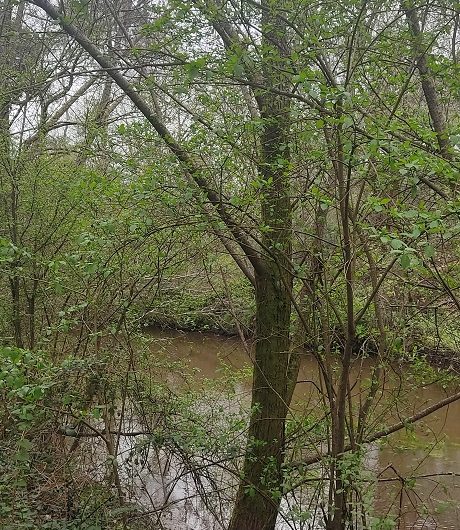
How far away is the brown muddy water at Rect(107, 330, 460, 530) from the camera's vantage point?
4.15 metres

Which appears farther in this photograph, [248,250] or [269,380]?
[269,380]

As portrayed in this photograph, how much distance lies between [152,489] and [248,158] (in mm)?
4314

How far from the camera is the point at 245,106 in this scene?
419cm

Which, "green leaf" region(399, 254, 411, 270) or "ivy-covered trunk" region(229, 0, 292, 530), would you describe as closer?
"green leaf" region(399, 254, 411, 270)

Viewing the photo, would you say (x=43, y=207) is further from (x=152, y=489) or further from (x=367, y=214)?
(x=367, y=214)

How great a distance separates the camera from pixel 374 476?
335cm

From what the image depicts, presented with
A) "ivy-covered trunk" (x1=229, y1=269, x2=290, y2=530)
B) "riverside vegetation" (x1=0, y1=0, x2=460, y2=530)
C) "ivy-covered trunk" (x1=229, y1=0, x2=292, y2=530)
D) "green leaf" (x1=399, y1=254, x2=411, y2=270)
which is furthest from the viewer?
"ivy-covered trunk" (x1=229, y1=269, x2=290, y2=530)

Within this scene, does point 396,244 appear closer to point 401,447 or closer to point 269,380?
point 401,447

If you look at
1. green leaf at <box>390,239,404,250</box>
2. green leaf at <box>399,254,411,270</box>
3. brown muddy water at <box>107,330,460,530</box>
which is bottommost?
brown muddy water at <box>107,330,460,530</box>

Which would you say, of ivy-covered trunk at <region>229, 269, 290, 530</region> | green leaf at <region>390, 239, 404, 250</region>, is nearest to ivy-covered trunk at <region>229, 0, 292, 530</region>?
ivy-covered trunk at <region>229, 269, 290, 530</region>

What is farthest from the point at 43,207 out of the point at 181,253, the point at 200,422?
the point at 200,422

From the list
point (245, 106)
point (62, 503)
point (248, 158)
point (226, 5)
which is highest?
point (226, 5)

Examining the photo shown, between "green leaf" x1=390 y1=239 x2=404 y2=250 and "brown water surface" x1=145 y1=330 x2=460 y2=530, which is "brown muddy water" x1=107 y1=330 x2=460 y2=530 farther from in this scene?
"green leaf" x1=390 y1=239 x2=404 y2=250

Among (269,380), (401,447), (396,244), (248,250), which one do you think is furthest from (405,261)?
(269,380)
